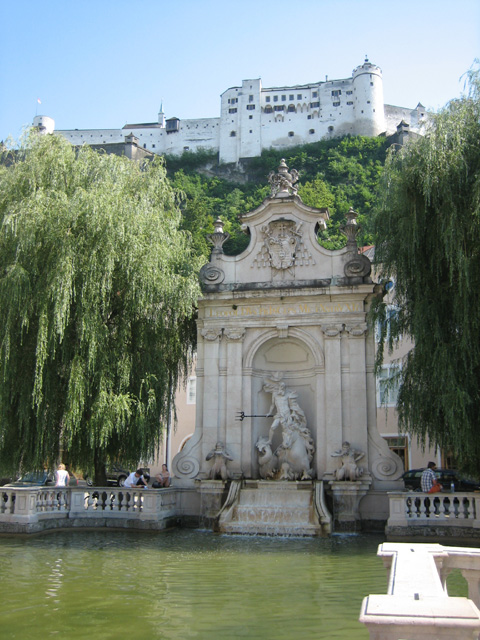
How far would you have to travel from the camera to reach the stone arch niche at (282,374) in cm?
1816

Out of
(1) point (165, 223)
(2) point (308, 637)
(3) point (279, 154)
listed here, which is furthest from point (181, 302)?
(3) point (279, 154)

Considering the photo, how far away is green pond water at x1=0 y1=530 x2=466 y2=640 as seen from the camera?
22.3 ft

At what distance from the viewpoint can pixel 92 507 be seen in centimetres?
1545

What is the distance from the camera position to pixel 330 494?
52.4 ft

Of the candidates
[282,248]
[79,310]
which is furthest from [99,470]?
[282,248]

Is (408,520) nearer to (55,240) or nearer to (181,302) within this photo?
(181,302)

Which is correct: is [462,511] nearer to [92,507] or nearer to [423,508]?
[423,508]

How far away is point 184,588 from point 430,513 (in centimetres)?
679

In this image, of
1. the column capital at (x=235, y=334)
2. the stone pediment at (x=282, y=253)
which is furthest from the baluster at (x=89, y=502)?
the stone pediment at (x=282, y=253)

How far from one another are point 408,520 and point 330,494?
261 centimetres

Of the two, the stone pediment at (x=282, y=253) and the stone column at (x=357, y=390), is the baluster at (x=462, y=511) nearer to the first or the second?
the stone column at (x=357, y=390)

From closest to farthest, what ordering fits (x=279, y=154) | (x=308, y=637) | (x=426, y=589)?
(x=426, y=589), (x=308, y=637), (x=279, y=154)

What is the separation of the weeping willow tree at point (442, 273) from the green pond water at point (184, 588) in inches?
119

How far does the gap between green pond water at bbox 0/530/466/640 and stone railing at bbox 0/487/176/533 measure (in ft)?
3.71
